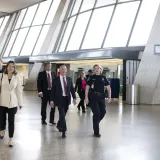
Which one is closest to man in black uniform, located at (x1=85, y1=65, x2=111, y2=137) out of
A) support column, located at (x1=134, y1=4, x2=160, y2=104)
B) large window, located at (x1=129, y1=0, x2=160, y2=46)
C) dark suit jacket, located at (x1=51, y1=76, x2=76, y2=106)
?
dark suit jacket, located at (x1=51, y1=76, x2=76, y2=106)

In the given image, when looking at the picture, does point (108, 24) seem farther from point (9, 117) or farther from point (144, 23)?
point (9, 117)

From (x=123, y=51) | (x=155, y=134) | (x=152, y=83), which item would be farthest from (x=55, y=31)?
(x=155, y=134)

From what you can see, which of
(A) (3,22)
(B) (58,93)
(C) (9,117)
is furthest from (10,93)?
(A) (3,22)

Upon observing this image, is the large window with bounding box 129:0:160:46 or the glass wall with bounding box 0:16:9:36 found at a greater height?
the glass wall with bounding box 0:16:9:36

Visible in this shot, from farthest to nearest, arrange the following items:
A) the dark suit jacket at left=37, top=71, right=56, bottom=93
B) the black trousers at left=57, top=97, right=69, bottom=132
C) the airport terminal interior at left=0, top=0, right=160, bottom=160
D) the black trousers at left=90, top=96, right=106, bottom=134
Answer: the dark suit jacket at left=37, top=71, right=56, bottom=93
the black trousers at left=90, top=96, right=106, bottom=134
the black trousers at left=57, top=97, right=69, bottom=132
the airport terminal interior at left=0, top=0, right=160, bottom=160

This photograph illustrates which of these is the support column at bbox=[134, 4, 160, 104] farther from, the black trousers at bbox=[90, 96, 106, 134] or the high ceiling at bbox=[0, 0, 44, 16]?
the high ceiling at bbox=[0, 0, 44, 16]

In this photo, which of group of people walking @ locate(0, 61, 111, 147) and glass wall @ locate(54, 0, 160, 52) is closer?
group of people walking @ locate(0, 61, 111, 147)

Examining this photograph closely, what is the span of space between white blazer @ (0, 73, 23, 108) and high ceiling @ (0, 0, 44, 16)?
25.1 metres

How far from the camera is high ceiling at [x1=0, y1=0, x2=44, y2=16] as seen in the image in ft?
96.5

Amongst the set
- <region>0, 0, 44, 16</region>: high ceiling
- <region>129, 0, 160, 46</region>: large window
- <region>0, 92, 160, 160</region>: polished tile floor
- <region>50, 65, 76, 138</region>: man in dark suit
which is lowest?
<region>0, 92, 160, 160</region>: polished tile floor

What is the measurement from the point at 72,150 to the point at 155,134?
2427 millimetres

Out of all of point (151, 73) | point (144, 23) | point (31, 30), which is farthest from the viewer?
point (31, 30)

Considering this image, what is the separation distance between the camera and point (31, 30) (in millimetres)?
29172

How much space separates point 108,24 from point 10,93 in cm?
1483
